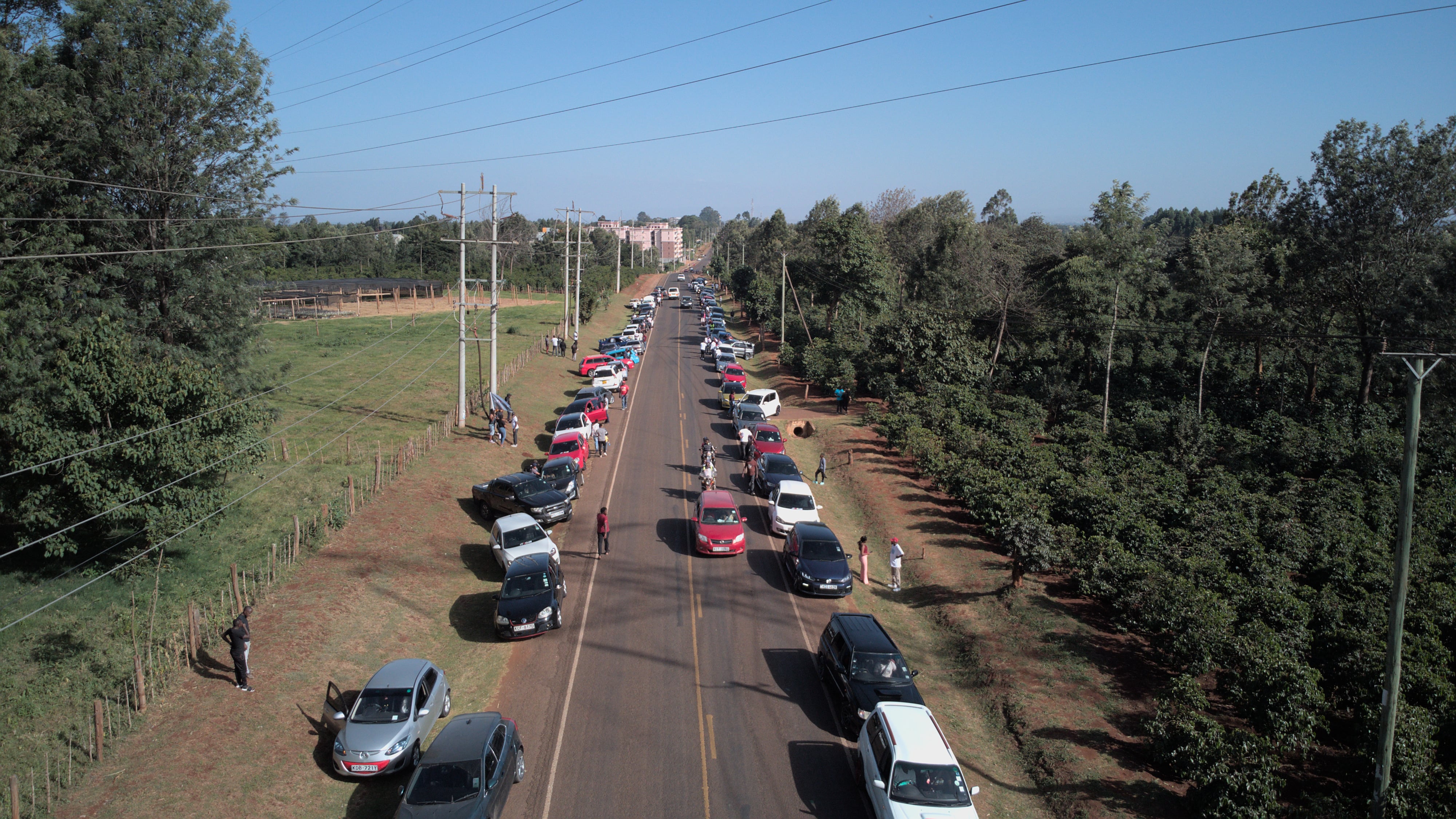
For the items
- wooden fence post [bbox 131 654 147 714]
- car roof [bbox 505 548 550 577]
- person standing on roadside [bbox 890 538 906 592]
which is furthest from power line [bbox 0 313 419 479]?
person standing on roadside [bbox 890 538 906 592]

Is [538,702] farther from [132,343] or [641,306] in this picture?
[641,306]

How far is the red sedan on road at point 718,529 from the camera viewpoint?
22.9m

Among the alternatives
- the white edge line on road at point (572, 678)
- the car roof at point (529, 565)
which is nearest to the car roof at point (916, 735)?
the white edge line on road at point (572, 678)

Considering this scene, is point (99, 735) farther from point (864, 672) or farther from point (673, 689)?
point (864, 672)

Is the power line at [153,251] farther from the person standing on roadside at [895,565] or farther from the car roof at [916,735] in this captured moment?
the person standing on roadside at [895,565]

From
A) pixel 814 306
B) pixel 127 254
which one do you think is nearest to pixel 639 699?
pixel 127 254

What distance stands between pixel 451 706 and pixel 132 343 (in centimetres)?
1722

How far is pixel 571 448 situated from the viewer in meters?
29.9

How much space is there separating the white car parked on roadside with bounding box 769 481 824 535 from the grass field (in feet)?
43.8

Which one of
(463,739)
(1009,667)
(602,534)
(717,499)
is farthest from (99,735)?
(1009,667)

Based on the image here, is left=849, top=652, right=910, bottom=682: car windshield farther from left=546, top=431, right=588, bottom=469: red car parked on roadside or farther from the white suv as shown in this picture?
left=546, top=431, right=588, bottom=469: red car parked on roadside

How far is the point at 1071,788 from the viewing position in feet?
43.8

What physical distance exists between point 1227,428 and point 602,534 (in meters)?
32.0

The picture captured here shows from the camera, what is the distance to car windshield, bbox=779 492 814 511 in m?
25.3
